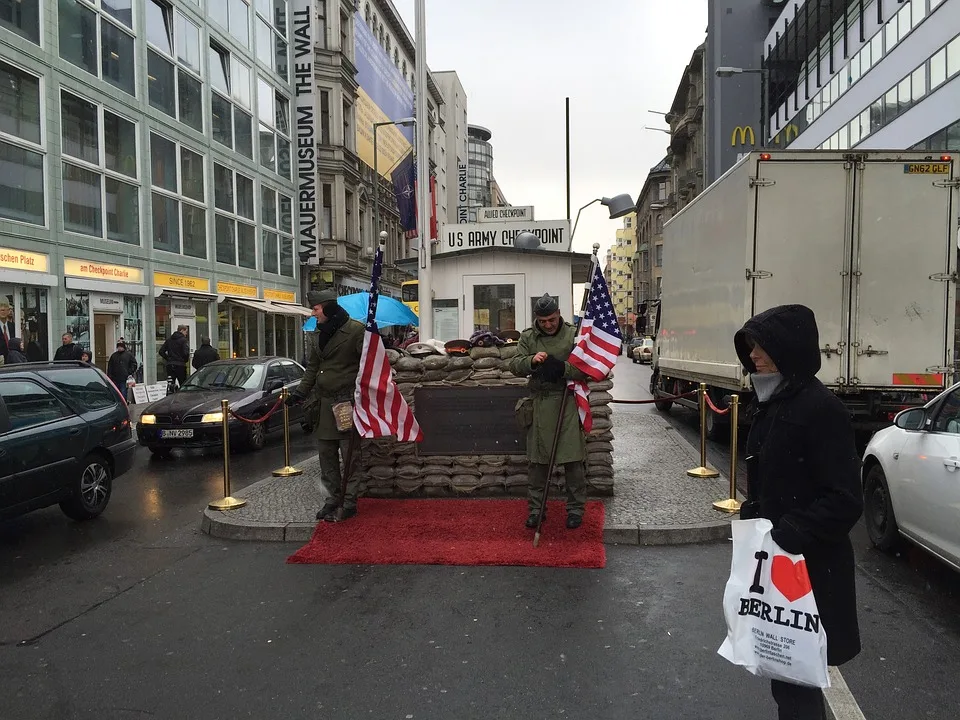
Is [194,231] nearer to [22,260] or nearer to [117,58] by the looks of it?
[117,58]

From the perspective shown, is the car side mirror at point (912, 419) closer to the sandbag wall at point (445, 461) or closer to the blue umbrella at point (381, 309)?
the sandbag wall at point (445, 461)

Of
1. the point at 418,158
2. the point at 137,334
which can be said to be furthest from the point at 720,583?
the point at 137,334

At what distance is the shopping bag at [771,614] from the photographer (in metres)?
2.32

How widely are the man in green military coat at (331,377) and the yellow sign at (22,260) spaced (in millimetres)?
11968

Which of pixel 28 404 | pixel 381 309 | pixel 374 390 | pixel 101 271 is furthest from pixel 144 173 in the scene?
pixel 374 390

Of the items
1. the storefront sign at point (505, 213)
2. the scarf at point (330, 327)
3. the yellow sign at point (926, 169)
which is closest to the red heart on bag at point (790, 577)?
the scarf at point (330, 327)

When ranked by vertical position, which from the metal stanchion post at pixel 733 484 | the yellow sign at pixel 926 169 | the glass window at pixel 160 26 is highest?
A: the glass window at pixel 160 26

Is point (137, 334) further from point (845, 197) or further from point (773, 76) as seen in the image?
point (773, 76)

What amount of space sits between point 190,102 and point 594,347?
21055mm

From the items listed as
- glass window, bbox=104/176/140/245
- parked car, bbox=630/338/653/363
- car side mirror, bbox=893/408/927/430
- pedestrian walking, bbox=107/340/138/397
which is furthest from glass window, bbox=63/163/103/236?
parked car, bbox=630/338/653/363

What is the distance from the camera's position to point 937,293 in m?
8.63

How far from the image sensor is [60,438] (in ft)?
21.6

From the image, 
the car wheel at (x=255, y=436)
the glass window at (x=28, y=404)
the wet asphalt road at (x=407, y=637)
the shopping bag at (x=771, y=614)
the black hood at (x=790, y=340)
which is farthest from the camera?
the car wheel at (x=255, y=436)

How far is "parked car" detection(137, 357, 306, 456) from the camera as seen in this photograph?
35.8 feet
